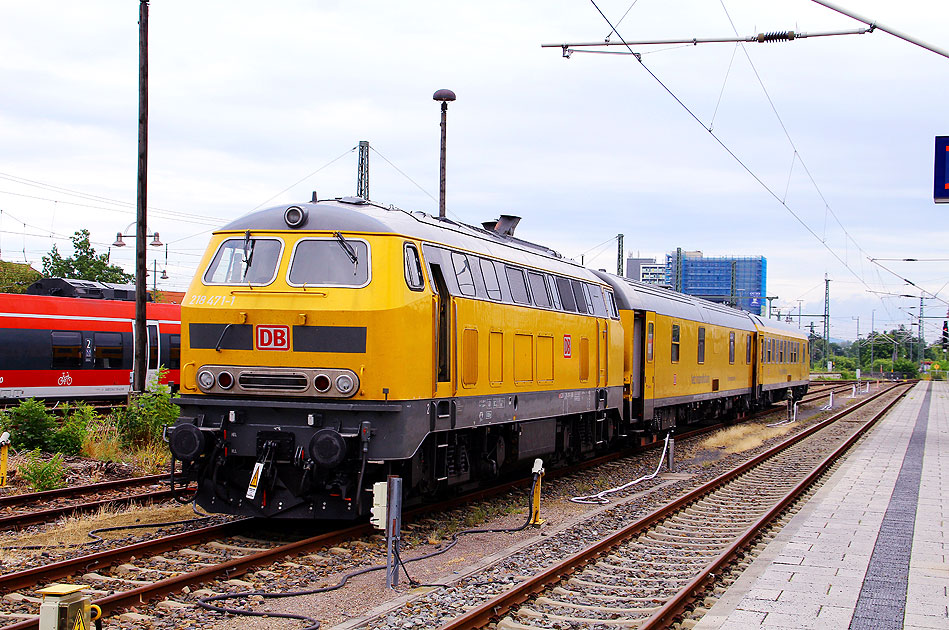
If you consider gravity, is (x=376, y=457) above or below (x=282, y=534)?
above

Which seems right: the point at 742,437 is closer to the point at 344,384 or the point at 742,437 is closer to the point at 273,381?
the point at 344,384

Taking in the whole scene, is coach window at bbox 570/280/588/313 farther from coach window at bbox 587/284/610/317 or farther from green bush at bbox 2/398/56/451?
green bush at bbox 2/398/56/451

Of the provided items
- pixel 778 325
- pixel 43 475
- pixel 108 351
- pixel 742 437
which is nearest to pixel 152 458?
pixel 43 475

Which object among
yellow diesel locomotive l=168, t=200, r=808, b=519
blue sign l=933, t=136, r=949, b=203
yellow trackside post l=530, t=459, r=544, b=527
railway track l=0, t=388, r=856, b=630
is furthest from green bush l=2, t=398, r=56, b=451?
blue sign l=933, t=136, r=949, b=203

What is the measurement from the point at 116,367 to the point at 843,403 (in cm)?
3420

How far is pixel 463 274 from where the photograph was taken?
454 inches

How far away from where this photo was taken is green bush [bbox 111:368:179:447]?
55.2 ft

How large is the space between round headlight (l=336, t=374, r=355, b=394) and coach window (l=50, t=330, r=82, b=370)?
1627 centimetres

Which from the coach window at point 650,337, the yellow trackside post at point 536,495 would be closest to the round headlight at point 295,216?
the yellow trackside post at point 536,495

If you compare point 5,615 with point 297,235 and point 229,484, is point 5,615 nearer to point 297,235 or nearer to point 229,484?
point 229,484

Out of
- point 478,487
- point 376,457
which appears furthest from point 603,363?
point 376,457

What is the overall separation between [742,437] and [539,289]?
Answer: 13.7 m

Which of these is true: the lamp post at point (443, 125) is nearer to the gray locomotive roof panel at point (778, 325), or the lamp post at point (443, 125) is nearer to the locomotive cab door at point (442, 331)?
the locomotive cab door at point (442, 331)

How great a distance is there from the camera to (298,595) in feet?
25.9
